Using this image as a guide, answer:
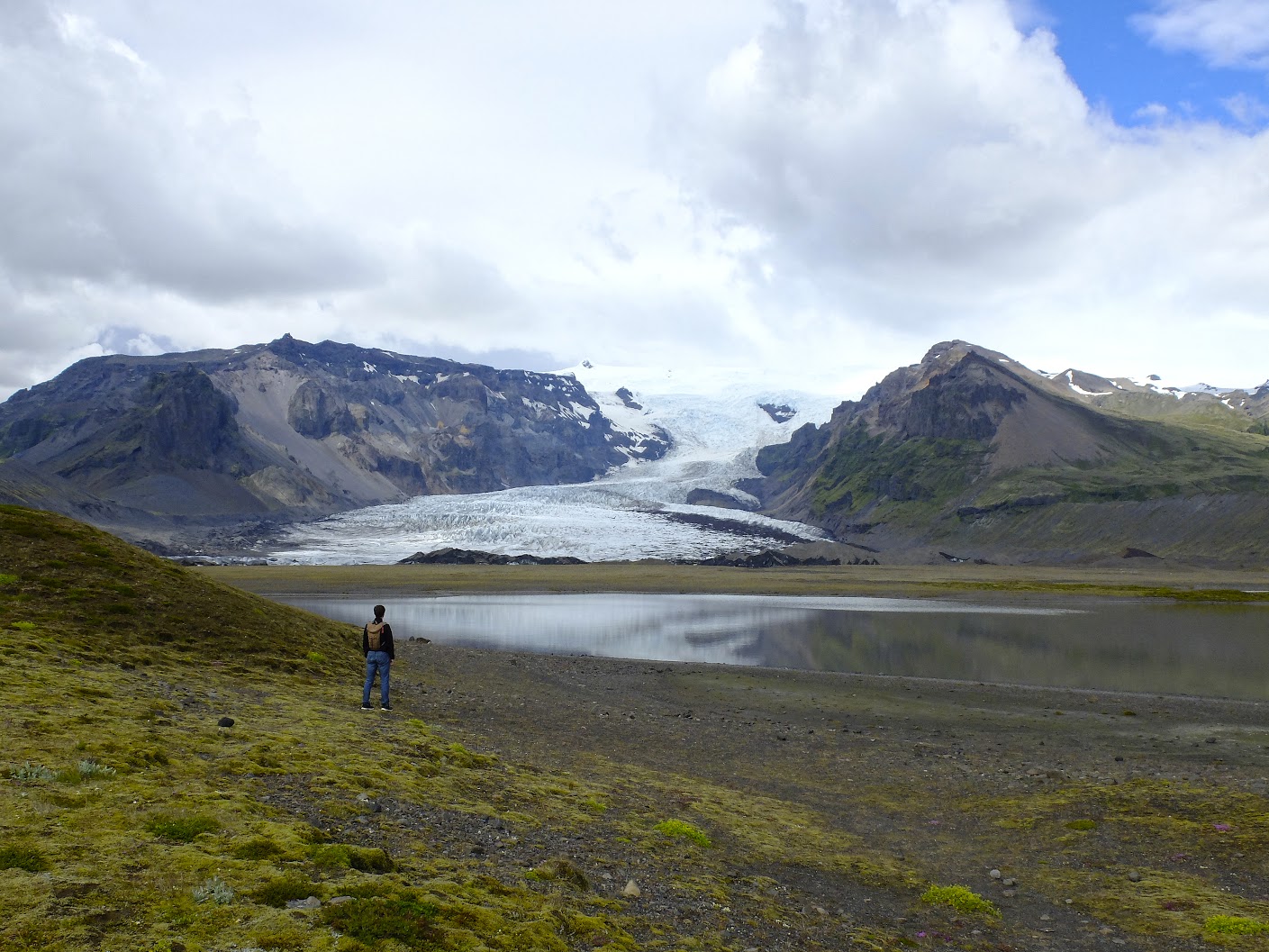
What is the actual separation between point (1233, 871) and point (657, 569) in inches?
4697

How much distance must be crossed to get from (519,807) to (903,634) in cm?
4498

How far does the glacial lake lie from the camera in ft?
133

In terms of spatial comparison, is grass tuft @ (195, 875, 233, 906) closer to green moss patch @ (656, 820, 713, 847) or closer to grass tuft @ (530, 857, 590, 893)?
grass tuft @ (530, 857, 590, 893)

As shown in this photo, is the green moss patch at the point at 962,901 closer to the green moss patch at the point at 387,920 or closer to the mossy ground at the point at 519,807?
the mossy ground at the point at 519,807

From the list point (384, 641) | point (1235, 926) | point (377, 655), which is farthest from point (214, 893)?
point (377, 655)

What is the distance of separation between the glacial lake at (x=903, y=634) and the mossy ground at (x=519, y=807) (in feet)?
37.7

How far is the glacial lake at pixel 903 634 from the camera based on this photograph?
40562 millimetres

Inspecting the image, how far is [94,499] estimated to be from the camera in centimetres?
18288

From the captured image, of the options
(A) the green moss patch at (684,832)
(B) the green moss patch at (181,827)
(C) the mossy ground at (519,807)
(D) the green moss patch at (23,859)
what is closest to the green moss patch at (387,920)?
(C) the mossy ground at (519,807)

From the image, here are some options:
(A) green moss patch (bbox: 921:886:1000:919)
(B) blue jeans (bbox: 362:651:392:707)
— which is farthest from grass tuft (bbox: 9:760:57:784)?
(A) green moss patch (bbox: 921:886:1000:919)

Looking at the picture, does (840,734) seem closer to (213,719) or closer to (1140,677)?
(213,719)

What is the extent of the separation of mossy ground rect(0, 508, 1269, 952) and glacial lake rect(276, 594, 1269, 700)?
37.7 ft

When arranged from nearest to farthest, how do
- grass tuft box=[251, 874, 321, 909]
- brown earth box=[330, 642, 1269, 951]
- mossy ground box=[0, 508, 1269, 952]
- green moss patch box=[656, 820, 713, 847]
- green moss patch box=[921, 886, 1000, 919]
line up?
grass tuft box=[251, 874, 321, 909] < mossy ground box=[0, 508, 1269, 952] < brown earth box=[330, 642, 1269, 951] < green moss patch box=[921, 886, 1000, 919] < green moss patch box=[656, 820, 713, 847]

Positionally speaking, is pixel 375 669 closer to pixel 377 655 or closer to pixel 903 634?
pixel 377 655
